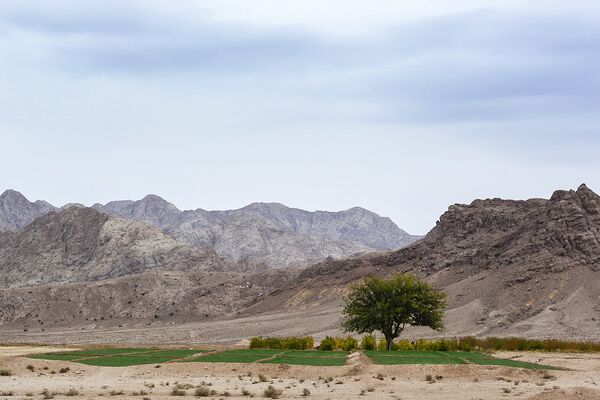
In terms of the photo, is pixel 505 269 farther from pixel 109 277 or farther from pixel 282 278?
pixel 109 277

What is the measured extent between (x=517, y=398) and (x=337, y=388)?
8.50m

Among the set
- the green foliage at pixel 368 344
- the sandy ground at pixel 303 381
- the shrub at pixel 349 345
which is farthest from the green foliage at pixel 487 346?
the sandy ground at pixel 303 381

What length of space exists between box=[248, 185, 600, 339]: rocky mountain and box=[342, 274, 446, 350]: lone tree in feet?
99.9

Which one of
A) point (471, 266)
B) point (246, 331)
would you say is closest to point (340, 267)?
point (471, 266)

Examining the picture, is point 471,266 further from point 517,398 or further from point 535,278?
point 517,398

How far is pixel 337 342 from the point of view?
64.3 metres

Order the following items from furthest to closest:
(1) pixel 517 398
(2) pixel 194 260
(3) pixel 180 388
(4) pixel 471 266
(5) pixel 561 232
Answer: (2) pixel 194 260
(4) pixel 471 266
(5) pixel 561 232
(3) pixel 180 388
(1) pixel 517 398

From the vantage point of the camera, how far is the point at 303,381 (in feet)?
137

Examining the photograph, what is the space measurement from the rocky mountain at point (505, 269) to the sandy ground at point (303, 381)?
51.4 metres

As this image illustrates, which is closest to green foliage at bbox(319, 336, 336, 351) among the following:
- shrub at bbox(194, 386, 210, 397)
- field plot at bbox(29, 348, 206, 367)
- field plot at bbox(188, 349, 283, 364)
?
field plot at bbox(188, 349, 283, 364)

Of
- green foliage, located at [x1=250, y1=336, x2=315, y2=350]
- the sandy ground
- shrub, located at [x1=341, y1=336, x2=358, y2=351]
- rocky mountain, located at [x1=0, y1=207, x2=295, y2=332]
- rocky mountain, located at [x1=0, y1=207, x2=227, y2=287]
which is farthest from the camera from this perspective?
rocky mountain, located at [x1=0, y1=207, x2=227, y2=287]

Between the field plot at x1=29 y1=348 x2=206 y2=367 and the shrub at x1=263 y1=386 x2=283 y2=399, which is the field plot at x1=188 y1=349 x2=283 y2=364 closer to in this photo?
Result: the field plot at x1=29 y1=348 x2=206 y2=367

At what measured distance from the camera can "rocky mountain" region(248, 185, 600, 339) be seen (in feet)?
335

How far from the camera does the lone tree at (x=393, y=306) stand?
2594 inches
